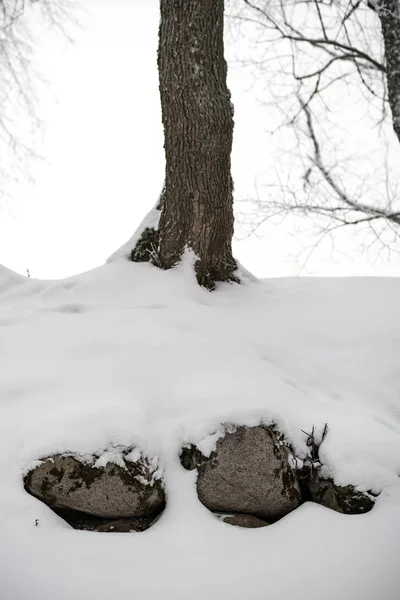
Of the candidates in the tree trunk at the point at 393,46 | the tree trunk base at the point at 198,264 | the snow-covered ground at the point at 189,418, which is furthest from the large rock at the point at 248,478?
the tree trunk at the point at 393,46

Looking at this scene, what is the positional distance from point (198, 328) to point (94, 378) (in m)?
0.84

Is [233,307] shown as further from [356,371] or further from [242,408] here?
[242,408]

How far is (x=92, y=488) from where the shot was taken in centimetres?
178

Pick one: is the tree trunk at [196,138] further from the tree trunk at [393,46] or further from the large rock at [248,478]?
the tree trunk at [393,46]

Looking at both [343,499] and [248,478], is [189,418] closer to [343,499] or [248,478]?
[248,478]

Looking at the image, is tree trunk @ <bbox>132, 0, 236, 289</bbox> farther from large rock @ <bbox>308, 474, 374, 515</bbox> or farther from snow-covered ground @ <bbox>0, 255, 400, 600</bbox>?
A: large rock @ <bbox>308, 474, 374, 515</bbox>

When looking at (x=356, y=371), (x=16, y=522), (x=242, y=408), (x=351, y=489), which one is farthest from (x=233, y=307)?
(x=16, y=522)

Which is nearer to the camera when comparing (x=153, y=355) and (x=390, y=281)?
(x=153, y=355)

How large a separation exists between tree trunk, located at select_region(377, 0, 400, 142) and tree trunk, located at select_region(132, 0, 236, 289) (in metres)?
1.93

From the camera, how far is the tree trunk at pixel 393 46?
418 cm

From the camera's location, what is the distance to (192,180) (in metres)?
3.33

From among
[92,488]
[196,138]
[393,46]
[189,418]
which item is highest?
[393,46]

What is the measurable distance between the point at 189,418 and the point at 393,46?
4.30 m

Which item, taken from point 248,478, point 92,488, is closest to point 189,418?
point 248,478
